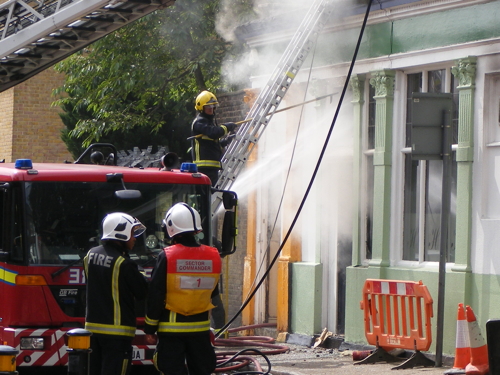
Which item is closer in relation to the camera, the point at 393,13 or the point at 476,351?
the point at 476,351

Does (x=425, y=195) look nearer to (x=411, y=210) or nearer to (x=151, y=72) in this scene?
(x=411, y=210)

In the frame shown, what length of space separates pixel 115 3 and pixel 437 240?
5424 mm

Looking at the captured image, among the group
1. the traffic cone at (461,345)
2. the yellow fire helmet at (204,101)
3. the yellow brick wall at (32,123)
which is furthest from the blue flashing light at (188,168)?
the yellow brick wall at (32,123)

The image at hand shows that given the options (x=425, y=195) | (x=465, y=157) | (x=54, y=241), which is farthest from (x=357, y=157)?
(x=54, y=241)

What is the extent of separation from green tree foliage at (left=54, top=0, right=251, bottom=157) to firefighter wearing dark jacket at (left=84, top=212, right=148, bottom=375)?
1237cm

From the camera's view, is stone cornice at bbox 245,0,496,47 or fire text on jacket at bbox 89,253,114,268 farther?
stone cornice at bbox 245,0,496,47

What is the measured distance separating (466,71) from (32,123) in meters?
16.8

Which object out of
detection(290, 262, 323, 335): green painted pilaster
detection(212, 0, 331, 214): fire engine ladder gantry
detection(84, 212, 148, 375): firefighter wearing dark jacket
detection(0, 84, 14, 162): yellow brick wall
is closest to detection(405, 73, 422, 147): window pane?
detection(212, 0, 331, 214): fire engine ladder gantry

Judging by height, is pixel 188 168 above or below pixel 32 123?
below

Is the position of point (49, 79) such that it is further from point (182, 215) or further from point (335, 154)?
point (182, 215)

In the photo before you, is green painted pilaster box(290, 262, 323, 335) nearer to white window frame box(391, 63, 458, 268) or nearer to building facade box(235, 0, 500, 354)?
building facade box(235, 0, 500, 354)

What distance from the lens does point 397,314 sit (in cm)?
1048

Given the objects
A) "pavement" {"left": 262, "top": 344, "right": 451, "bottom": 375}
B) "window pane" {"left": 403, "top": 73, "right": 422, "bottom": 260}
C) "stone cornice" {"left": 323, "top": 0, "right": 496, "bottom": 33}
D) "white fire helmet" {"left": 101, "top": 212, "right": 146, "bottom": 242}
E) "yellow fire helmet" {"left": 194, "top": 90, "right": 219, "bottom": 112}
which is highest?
"stone cornice" {"left": 323, "top": 0, "right": 496, "bottom": 33}

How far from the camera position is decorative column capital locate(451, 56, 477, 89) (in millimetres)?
10445
